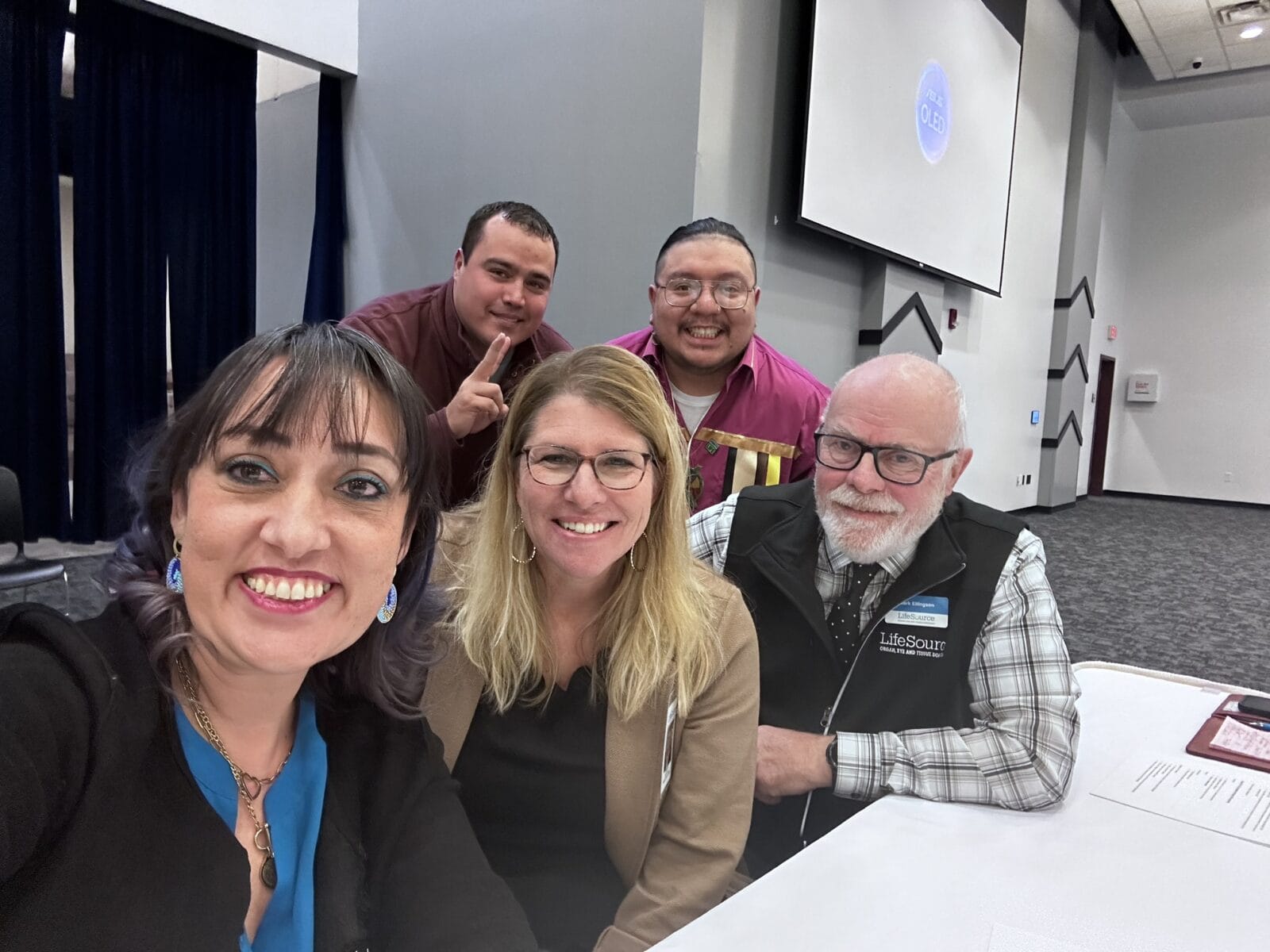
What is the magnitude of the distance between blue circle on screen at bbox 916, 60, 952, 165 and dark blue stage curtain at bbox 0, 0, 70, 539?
14.8 feet

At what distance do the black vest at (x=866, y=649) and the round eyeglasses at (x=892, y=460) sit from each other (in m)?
0.10

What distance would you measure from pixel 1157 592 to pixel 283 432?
17.6 feet

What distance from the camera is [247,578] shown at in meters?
0.80

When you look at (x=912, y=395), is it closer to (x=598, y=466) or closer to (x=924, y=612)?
(x=924, y=612)

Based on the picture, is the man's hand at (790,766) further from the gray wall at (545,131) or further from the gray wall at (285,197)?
the gray wall at (285,197)

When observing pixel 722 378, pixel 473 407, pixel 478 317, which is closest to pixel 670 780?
pixel 473 407

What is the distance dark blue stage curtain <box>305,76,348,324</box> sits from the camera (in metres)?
4.82

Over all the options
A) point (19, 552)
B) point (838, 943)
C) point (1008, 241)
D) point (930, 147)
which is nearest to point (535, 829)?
point (838, 943)

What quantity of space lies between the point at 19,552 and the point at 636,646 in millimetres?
2877

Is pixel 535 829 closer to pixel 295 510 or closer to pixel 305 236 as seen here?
pixel 295 510

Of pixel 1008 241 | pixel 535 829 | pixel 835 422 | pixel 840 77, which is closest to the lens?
pixel 535 829

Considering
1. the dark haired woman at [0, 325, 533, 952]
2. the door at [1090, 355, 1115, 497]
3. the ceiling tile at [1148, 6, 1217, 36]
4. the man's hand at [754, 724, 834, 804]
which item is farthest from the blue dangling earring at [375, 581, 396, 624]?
the door at [1090, 355, 1115, 497]

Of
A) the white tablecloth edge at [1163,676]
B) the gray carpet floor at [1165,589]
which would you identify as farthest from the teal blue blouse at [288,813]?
the gray carpet floor at [1165,589]

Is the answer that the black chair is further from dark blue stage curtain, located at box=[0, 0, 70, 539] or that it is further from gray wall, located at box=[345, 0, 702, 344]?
gray wall, located at box=[345, 0, 702, 344]
